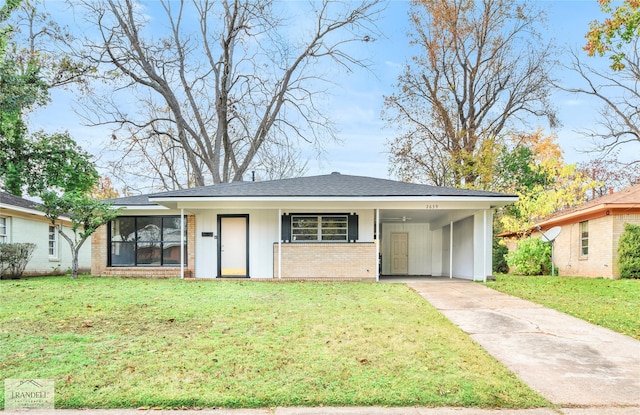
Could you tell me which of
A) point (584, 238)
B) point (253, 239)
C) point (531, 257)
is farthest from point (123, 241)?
point (584, 238)

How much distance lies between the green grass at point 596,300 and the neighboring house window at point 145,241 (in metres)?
9.87

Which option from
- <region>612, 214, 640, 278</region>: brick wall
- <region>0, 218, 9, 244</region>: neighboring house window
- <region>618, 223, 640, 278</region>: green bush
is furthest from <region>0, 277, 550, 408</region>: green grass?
<region>612, 214, 640, 278</region>: brick wall

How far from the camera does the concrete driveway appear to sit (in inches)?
156

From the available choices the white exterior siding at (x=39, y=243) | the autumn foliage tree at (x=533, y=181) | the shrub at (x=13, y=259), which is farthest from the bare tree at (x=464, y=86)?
the shrub at (x=13, y=259)

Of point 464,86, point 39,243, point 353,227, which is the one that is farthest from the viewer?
point 464,86

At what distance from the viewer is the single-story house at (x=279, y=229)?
13.2m

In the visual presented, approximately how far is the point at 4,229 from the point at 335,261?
1236 cm

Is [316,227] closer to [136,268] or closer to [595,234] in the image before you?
[136,268]

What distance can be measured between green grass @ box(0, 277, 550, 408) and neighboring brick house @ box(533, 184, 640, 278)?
406 inches

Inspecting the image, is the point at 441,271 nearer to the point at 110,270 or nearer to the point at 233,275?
the point at 233,275

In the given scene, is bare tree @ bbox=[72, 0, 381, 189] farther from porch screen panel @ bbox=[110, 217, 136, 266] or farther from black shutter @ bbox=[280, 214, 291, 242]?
black shutter @ bbox=[280, 214, 291, 242]

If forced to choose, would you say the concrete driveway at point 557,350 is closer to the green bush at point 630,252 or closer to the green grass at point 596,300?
the green grass at point 596,300

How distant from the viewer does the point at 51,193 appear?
43.6ft

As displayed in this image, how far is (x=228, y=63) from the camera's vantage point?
24.1m
